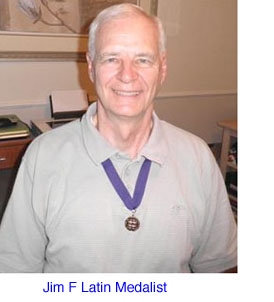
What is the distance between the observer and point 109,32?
2.91ft

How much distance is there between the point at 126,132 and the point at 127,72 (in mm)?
168

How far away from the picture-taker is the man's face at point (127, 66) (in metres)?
0.88

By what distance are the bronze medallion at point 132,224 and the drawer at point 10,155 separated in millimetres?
983

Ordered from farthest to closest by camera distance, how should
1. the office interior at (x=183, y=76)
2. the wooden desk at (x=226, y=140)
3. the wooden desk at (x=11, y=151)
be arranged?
1. the wooden desk at (x=226, y=140)
2. the office interior at (x=183, y=76)
3. the wooden desk at (x=11, y=151)

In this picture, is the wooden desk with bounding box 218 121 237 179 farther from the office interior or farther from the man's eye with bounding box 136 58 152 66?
the man's eye with bounding box 136 58 152 66

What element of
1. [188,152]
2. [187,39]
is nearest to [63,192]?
[188,152]

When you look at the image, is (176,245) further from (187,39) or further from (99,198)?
(187,39)

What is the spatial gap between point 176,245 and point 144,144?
11.8 inches

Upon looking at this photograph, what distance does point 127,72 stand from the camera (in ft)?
2.96

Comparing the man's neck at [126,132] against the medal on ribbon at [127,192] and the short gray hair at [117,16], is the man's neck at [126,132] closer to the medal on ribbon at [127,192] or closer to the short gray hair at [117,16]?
the medal on ribbon at [127,192]

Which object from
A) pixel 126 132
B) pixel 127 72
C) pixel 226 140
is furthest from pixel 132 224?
pixel 226 140

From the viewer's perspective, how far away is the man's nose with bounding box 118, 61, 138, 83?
0.90 meters

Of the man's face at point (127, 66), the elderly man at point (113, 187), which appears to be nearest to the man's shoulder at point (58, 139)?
the elderly man at point (113, 187)
